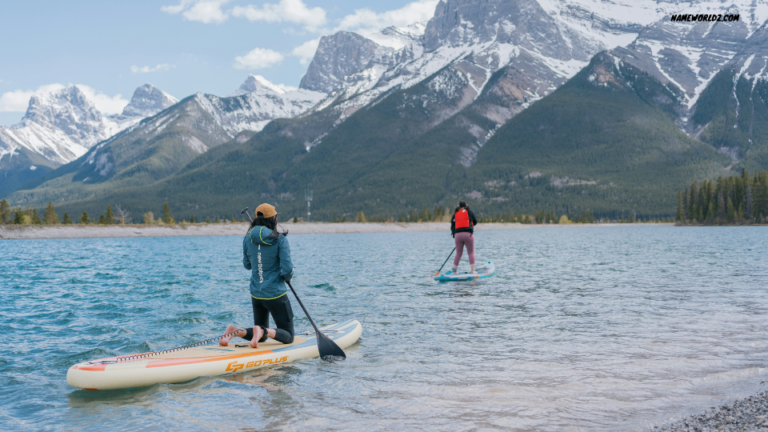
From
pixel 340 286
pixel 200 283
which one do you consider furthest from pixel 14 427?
pixel 200 283

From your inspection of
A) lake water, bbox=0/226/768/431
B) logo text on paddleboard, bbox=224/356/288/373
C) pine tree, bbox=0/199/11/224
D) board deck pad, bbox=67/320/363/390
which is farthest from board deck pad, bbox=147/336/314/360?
pine tree, bbox=0/199/11/224

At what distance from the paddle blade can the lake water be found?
1.10ft

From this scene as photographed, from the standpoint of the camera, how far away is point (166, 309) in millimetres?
21516

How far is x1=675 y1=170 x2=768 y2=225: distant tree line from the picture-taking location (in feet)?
473

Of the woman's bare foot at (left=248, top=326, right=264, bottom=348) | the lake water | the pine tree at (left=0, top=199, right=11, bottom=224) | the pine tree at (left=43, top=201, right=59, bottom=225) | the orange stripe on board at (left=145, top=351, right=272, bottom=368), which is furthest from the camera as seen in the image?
the pine tree at (left=43, top=201, right=59, bottom=225)

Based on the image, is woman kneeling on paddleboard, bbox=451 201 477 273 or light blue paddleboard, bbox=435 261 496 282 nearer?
woman kneeling on paddleboard, bbox=451 201 477 273

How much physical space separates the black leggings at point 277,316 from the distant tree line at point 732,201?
528ft

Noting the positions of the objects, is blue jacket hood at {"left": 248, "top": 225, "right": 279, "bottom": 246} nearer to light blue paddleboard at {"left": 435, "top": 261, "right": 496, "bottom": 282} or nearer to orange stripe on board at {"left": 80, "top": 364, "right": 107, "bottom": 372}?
orange stripe on board at {"left": 80, "top": 364, "right": 107, "bottom": 372}

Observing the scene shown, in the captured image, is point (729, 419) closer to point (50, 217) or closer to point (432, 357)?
point (432, 357)

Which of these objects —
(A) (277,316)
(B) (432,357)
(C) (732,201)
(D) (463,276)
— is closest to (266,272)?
(A) (277,316)

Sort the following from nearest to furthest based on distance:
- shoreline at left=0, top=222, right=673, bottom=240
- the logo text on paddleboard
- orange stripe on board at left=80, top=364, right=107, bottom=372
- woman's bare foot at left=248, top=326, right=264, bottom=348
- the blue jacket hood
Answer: orange stripe on board at left=80, top=364, right=107, bottom=372
the logo text on paddleboard
the blue jacket hood
woman's bare foot at left=248, top=326, right=264, bottom=348
shoreline at left=0, top=222, right=673, bottom=240

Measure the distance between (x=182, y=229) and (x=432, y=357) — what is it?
5487 inches

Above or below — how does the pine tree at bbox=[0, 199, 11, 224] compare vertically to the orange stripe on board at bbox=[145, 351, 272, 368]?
above

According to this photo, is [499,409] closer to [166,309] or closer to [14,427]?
[14,427]
